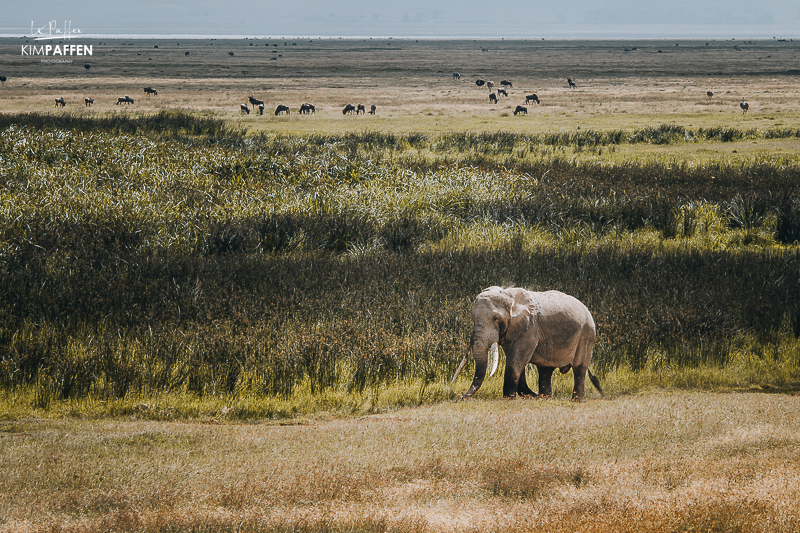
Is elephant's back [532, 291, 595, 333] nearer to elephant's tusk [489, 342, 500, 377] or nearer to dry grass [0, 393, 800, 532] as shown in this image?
elephant's tusk [489, 342, 500, 377]

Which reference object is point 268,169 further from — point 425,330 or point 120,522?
point 120,522

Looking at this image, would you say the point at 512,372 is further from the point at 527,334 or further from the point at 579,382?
the point at 579,382

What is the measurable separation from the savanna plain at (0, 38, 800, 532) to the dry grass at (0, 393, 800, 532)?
0.08ft

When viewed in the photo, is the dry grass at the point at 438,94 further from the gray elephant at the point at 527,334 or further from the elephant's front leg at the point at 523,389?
the gray elephant at the point at 527,334

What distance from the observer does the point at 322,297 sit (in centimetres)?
1212

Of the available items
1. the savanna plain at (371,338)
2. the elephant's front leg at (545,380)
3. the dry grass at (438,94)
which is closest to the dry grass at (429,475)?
the savanna plain at (371,338)

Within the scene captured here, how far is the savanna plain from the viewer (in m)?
4.92

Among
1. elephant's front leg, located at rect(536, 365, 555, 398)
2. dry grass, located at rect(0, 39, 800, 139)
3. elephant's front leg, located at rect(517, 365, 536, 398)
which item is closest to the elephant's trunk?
elephant's front leg, located at rect(517, 365, 536, 398)

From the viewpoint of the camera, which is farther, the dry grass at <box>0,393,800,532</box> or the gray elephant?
the gray elephant

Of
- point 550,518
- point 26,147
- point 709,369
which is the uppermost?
point 26,147

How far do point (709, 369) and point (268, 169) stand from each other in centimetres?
1642

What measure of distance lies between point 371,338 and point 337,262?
15.3 ft

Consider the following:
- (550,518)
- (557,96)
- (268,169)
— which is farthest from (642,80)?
(550,518)

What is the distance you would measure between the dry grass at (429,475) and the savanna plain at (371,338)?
0.02 m
